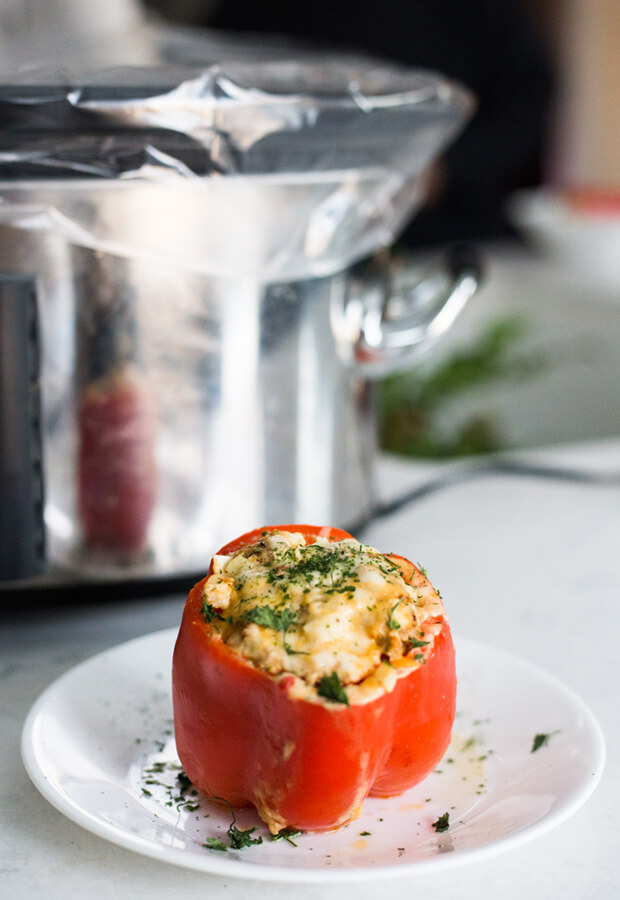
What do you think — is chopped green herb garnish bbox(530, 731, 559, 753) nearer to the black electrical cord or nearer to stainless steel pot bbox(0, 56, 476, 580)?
stainless steel pot bbox(0, 56, 476, 580)

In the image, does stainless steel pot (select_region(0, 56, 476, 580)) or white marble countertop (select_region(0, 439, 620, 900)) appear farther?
stainless steel pot (select_region(0, 56, 476, 580))

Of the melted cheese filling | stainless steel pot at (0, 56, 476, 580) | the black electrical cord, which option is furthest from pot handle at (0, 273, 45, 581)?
the black electrical cord

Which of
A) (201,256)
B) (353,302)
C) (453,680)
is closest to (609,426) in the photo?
(353,302)

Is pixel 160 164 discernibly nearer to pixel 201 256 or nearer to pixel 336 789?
pixel 201 256

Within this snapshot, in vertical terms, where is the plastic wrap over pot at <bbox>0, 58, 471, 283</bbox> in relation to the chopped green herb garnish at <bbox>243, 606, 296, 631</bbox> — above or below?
above

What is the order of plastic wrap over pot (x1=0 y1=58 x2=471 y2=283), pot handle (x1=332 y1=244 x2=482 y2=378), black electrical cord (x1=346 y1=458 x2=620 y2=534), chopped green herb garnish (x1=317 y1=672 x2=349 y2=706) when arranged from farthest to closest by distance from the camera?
black electrical cord (x1=346 y1=458 x2=620 y2=534) → pot handle (x1=332 y1=244 x2=482 y2=378) → plastic wrap over pot (x1=0 y1=58 x2=471 y2=283) → chopped green herb garnish (x1=317 y1=672 x2=349 y2=706)

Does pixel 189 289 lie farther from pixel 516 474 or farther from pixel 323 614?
pixel 516 474

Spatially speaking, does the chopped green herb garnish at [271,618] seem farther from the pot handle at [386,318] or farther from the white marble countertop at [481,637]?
Answer: the pot handle at [386,318]

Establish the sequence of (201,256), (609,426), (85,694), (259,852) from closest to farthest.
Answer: (259,852)
(85,694)
(201,256)
(609,426)
